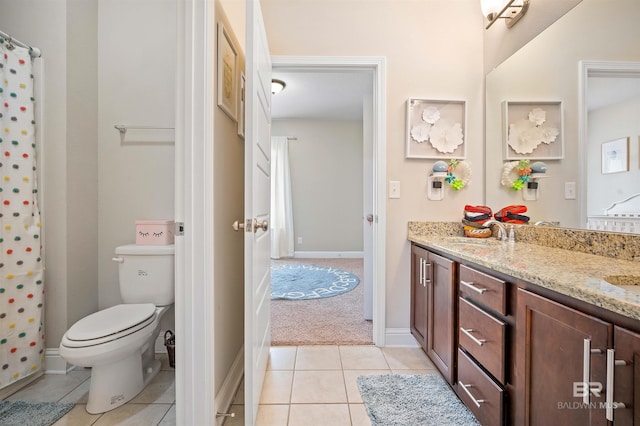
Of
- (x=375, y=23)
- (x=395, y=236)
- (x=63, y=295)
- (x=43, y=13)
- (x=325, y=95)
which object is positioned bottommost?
(x=63, y=295)

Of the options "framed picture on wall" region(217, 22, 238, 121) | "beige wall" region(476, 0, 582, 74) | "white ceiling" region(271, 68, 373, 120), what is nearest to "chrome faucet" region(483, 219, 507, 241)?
"beige wall" region(476, 0, 582, 74)

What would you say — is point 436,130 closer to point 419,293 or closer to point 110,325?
point 419,293

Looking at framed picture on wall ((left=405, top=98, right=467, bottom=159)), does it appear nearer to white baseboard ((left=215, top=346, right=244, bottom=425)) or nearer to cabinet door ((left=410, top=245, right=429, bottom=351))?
cabinet door ((left=410, top=245, right=429, bottom=351))

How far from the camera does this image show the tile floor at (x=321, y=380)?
4.31 feet

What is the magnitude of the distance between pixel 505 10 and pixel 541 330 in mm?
1973

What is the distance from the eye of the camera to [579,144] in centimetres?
130

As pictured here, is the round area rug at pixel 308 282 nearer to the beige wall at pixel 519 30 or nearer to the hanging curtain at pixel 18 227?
the hanging curtain at pixel 18 227

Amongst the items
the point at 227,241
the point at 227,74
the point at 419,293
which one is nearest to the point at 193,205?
the point at 227,241

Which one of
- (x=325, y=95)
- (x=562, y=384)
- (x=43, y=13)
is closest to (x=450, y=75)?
(x=562, y=384)

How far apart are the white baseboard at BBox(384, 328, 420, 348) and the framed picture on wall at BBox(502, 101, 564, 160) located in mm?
1420

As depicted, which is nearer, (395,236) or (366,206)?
(395,236)

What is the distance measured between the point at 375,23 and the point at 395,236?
5.13ft

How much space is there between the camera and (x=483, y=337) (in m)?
1.08

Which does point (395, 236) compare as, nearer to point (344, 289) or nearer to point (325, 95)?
point (344, 289)
